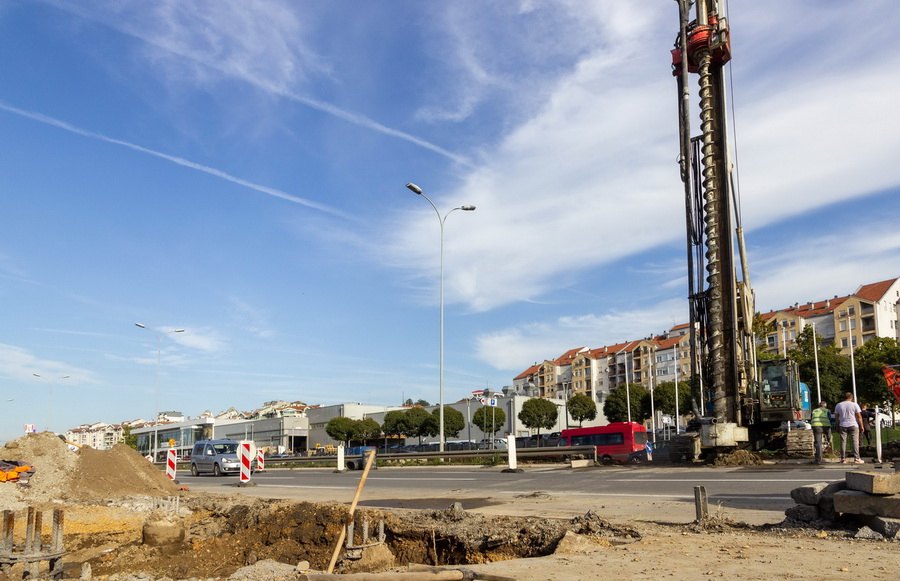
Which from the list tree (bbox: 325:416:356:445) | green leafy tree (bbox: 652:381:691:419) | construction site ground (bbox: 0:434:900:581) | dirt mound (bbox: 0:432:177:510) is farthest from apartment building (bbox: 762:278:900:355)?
construction site ground (bbox: 0:434:900:581)

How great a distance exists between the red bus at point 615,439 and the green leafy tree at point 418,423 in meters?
50.8

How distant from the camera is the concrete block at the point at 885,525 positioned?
6762 millimetres

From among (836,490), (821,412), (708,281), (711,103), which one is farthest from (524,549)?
(711,103)

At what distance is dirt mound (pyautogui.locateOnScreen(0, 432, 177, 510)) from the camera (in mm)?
16719

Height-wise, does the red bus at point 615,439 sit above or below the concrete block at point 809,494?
below

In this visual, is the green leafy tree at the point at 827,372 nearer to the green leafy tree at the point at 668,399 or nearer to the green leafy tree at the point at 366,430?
the green leafy tree at the point at 668,399

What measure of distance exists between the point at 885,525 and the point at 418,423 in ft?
272

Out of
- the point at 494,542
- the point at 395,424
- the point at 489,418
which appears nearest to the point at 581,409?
the point at 489,418

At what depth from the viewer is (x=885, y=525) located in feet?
22.5

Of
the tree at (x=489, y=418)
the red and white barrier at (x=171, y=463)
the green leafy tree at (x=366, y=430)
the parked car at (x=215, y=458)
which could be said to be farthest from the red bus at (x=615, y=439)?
the green leafy tree at (x=366, y=430)

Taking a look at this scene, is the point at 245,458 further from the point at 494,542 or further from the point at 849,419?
the point at 849,419

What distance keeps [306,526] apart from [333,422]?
8562 centimetres

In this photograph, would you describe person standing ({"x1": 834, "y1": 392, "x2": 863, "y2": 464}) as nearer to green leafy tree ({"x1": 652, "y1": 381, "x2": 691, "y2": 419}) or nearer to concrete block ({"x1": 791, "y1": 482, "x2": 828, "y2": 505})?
concrete block ({"x1": 791, "y1": 482, "x2": 828, "y2": 505})

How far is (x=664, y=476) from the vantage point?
17016 millimetres
